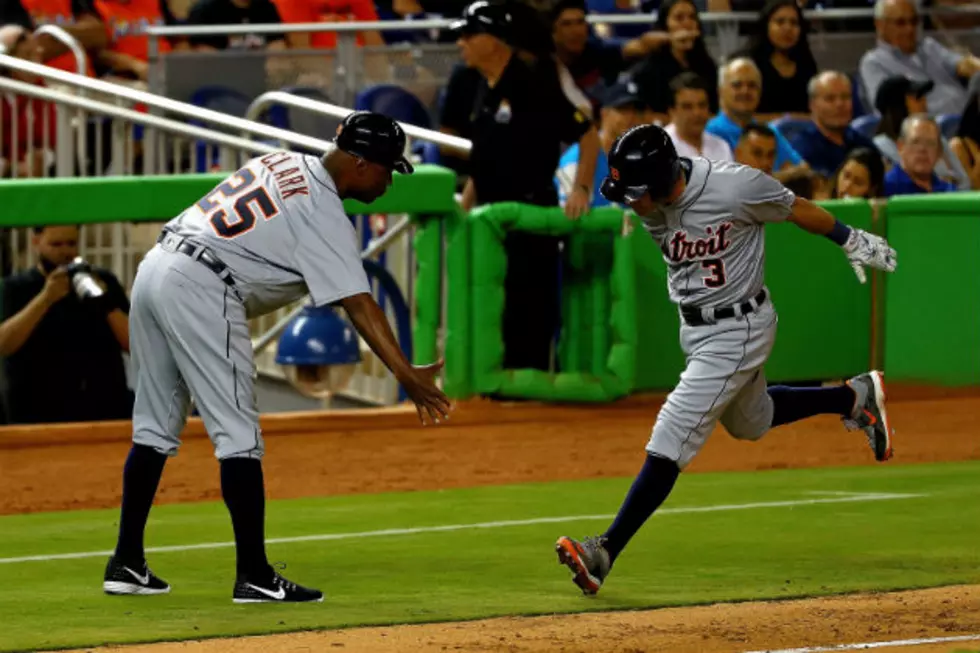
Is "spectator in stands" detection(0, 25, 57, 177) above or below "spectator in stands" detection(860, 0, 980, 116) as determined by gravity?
below

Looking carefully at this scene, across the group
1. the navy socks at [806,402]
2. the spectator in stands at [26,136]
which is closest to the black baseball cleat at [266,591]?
the navy socks at [806,402]

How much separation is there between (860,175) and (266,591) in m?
6.94

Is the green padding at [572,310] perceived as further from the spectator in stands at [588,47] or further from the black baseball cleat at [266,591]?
the black baseball cleat at [266,591]

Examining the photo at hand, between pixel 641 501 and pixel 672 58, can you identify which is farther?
pixel 672 58

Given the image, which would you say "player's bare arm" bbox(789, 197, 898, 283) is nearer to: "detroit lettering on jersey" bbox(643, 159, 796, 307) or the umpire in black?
"detroit lettering on jersey" bbox(643, 159, 796, 307)

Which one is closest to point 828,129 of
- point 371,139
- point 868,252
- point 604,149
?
point 604,149

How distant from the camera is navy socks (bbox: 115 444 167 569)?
7.41 meters

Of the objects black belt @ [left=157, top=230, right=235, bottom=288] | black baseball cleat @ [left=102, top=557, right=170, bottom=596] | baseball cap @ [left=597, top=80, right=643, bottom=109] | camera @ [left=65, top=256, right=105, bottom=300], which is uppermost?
baseball cap @ [left=597, top=80, right=643, bottom=109]

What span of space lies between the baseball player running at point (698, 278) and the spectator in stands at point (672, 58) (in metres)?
6.25

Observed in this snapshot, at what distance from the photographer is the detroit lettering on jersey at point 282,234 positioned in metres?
7.12

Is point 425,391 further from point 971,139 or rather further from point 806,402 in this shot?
point 971,139

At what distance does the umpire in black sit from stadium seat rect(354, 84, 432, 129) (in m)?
2.02

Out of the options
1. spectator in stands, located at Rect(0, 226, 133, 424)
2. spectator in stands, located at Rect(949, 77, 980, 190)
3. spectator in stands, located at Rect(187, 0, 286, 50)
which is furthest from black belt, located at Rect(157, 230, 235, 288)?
spectator in stands, located at Rect(949, 77, 980, 190)

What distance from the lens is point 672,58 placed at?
1435cm
